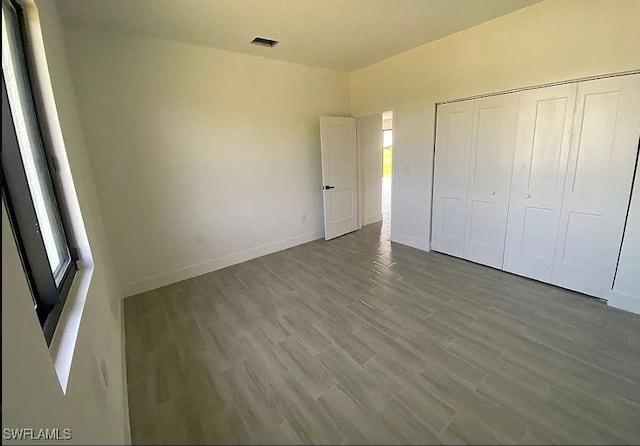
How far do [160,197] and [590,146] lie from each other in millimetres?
4347

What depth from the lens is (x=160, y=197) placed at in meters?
3.22

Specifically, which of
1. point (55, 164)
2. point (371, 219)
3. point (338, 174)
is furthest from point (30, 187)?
point (371, 219)

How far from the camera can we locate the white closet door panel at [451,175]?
3.47 metres

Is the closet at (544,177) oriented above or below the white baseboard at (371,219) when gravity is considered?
above

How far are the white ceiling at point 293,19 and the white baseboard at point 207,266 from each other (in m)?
2.57

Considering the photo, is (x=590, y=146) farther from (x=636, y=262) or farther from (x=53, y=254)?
(x=53, y=254)

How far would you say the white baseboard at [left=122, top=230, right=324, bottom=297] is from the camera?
3.21 m

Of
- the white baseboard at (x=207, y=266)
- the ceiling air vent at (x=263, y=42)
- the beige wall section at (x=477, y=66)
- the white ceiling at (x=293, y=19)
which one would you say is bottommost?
the white baseboard at (x=207, y=266)

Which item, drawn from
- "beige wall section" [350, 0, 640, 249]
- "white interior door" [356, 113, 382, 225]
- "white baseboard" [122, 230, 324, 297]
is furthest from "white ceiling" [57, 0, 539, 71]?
"white baseboard" [122, 230, 324, 297]

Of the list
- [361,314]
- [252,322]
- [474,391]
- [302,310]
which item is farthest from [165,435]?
[474,391]

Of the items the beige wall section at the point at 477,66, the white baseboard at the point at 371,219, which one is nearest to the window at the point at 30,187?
the beige wall section at the point at 477,66

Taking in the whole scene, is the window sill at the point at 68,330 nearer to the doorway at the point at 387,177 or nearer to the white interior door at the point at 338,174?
the white interior door at the point at 338,174

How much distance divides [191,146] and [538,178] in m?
3.84

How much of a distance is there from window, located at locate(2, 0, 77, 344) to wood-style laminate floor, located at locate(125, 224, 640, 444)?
90cm
